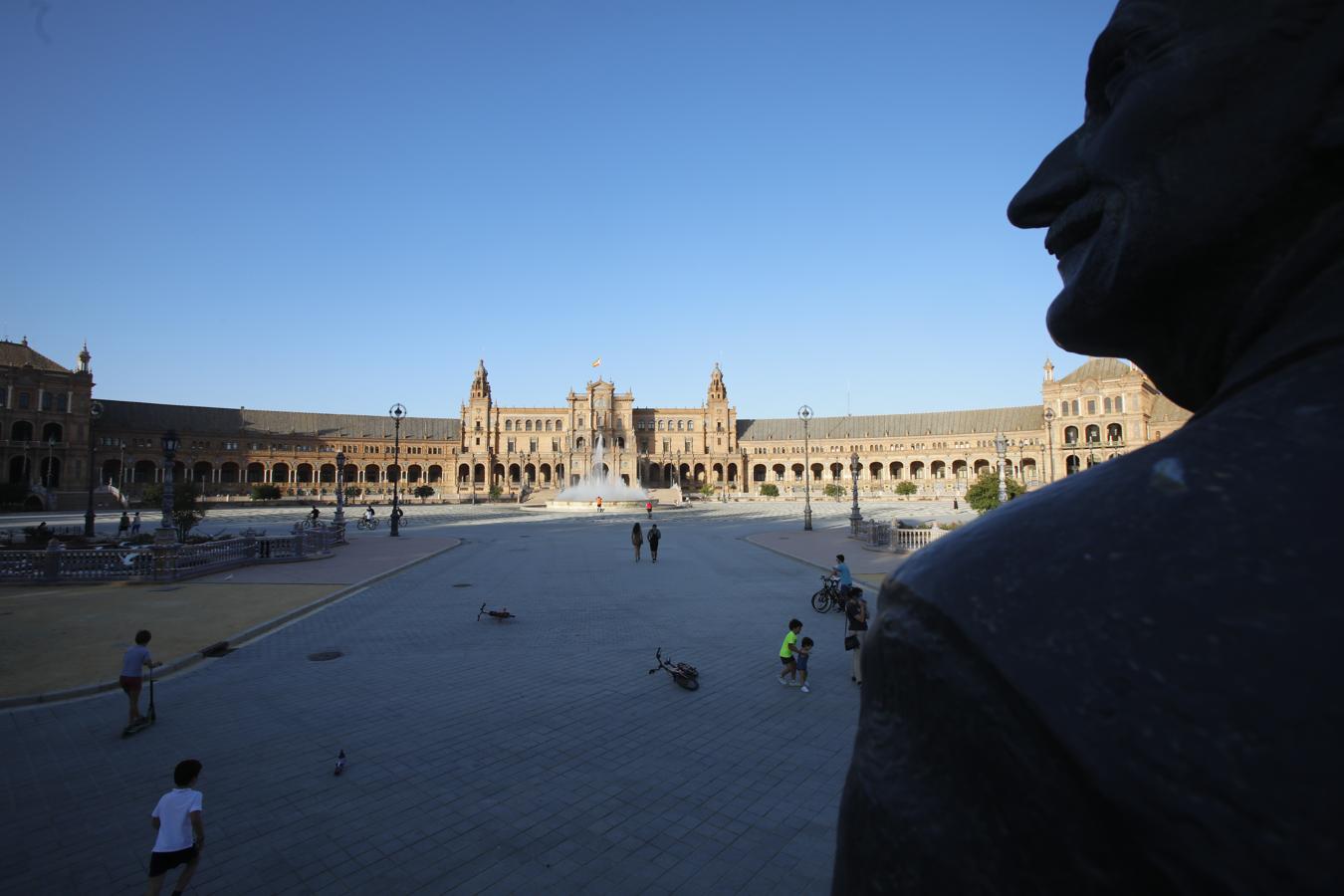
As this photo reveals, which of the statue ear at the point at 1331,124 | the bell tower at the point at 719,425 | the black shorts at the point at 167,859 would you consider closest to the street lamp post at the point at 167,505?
the black shorts at the point at 167,859

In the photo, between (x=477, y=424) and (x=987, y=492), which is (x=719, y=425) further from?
(x=987, y=492)

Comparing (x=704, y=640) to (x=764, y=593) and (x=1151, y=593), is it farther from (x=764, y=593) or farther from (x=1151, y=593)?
(x=1151, y=593)

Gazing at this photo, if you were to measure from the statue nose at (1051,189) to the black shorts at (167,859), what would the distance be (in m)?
6.30

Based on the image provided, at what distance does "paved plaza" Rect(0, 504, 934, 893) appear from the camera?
16.7 feet

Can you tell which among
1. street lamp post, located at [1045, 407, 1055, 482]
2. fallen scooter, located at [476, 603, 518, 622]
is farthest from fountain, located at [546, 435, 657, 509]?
fallen scooter, located at [476, 603, 518, 622]

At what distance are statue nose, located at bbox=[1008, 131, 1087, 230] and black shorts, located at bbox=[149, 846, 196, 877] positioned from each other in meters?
6.30

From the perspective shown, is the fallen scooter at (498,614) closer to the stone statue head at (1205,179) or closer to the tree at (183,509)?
the stone statue head at (1205,179)

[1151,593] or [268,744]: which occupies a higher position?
[1151,593]

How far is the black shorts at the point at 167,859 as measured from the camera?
15.0 ft

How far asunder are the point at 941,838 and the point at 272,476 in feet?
342

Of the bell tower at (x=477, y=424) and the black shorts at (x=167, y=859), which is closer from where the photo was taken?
the black shorts at (x=167, y=859)

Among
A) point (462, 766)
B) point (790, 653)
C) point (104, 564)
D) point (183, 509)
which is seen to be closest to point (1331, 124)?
point (462, 766)

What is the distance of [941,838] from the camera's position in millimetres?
917

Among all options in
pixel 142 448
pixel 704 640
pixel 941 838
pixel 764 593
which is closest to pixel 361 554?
pixel 764 593
